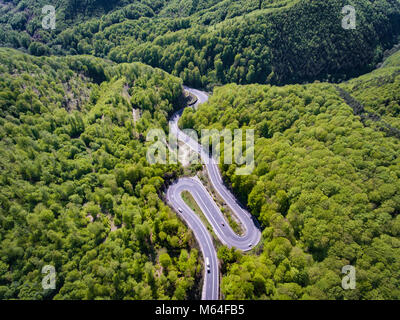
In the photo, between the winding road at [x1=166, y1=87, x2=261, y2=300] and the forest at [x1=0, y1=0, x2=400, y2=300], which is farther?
the winding road at [x1=166, y1=87, x2=261, y2=300]

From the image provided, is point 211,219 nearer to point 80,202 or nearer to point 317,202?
point 317,202

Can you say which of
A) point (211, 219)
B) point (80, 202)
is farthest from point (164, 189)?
point (80, 202)

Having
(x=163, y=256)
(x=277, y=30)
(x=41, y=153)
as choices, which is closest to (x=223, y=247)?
(x=163, y=256)

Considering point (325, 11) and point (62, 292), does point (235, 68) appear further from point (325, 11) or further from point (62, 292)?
point (62, 292)

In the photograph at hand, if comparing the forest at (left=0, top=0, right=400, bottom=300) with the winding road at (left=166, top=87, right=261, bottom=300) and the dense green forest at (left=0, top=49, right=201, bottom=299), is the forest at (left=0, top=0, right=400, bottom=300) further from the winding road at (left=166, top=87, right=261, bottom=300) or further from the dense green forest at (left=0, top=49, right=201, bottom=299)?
the winding road at (left=166, top=87, right=261, bottom=300)

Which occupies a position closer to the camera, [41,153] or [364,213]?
[364,213]

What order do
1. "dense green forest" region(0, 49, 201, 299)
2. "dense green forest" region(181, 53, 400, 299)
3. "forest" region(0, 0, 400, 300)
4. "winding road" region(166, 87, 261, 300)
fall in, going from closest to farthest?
1. "dense green forest" region(181, 53, 400, 299)
2. "forest" region(0, 0, 400, 300)
3. "dense green forest" region(0, 49, 201, 299)
4. "winding road" region(166, 87, 261, 300)

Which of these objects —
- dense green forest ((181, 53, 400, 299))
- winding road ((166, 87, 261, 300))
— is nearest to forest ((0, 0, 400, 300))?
dense green forest ((181, 53, 400, 299))
